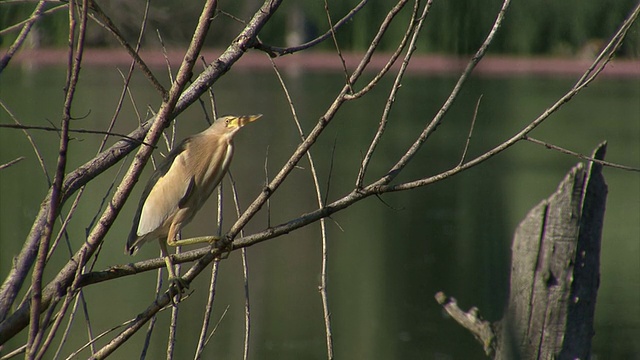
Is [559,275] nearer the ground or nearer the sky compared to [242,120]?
nearer the ground

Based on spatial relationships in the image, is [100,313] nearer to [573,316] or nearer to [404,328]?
[404,328]

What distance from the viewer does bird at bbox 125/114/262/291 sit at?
5.69 feet

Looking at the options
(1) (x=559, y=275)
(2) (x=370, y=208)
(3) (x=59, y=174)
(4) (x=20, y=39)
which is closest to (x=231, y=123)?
(4) (x=20, y=39)

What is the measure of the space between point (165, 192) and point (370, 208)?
8.22 m

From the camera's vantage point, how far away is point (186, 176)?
1.75 meters

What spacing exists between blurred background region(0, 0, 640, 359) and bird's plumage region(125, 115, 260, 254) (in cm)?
65

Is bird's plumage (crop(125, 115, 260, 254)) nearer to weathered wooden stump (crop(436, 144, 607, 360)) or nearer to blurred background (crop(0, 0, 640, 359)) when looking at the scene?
blurred background (crop(0, 0, 640, 359))

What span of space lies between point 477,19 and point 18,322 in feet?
4.57

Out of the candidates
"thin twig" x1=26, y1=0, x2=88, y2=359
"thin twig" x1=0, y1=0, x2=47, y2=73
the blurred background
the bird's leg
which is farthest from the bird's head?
the blurred background

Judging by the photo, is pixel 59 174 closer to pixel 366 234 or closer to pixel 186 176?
pixel 186 176

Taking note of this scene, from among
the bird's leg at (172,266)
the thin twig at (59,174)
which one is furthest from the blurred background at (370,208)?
the thin twig at (59,174)

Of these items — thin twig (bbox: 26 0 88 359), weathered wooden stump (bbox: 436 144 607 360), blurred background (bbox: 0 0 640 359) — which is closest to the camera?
thin twig (bbox: 26 0 88 359)

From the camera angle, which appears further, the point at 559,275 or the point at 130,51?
Answer: the point at 559,275

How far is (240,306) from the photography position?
6.99 m
